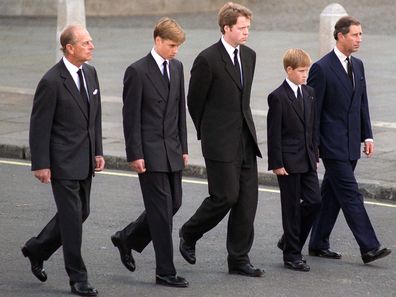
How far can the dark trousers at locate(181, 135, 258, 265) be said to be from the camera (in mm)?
8656

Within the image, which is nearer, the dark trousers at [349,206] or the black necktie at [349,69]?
the dark trousers at [349,206]

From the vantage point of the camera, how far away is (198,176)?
12992mm

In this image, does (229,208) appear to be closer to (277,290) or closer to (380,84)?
(277,290)

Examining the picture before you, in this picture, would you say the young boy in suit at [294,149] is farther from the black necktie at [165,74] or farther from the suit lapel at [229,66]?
the black necktie at [165,74]

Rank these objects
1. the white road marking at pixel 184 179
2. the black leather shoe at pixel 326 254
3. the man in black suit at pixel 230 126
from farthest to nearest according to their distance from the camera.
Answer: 1. the white road marking at pixel 184 179
2. the black leather shoe at pixel 326 254
3. the man in black suit at pixel 230 126

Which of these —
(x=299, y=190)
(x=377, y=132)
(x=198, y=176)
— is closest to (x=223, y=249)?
(x=299, y=190)

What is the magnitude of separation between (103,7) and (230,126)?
18.4m

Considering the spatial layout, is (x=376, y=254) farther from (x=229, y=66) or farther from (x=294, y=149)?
(x=229, y=66)

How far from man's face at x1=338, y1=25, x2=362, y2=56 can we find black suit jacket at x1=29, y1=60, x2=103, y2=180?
2026 mm

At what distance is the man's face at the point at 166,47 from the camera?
836 cm

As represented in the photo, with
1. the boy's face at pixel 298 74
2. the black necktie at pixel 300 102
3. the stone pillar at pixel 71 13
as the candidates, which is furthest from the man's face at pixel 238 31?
the stone pillar at pixel 71 13

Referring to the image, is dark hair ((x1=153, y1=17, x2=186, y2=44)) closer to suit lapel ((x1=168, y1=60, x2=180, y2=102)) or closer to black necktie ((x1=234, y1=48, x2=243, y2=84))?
suit lapel ((x1=168, y1=60, x2=180, y2=102))

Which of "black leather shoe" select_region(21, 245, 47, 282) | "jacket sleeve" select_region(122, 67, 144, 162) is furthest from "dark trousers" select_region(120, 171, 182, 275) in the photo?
"black leather shoe" select_region(21, 245, 47, 282)

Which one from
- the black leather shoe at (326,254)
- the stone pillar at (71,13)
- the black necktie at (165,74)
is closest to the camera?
the black necktie at (165,74)
